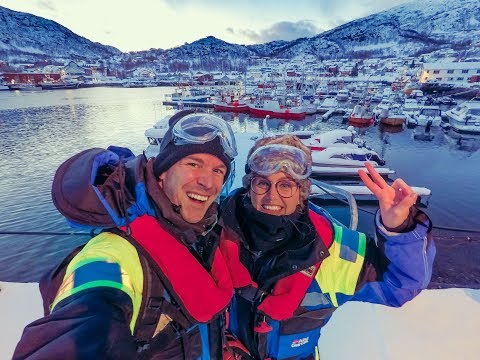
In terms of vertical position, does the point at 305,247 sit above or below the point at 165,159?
below

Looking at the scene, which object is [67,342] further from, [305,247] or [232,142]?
[232,142]

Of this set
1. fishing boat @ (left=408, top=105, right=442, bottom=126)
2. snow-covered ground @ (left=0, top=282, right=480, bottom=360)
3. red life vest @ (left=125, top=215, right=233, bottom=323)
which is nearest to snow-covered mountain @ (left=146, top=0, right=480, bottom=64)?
fishing boat @ (left=408, top=105, right=442, bottom=126)

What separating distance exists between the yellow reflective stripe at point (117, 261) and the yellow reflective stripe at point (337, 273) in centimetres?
113

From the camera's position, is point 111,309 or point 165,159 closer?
point 111,309

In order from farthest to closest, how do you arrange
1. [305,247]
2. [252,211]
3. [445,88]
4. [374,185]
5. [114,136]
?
[445,88]
[114,136]
[252,211]
[305,247]
[374,185]

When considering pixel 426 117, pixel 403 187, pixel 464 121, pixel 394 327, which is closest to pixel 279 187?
pixel 403 187

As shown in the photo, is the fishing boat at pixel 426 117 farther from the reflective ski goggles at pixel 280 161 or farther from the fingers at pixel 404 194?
the fingers at pixel 404 194

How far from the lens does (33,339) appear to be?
2.86 feet

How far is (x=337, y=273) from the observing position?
1.74 m

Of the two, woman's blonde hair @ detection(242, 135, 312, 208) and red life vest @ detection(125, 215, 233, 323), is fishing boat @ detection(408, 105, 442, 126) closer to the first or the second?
woman's blonde hair @ detection(242, 135, 312, 208)

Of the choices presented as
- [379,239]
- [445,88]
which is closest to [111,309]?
[379,239]

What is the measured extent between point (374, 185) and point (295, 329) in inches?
42.5

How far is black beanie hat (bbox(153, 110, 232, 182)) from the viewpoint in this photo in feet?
5.98

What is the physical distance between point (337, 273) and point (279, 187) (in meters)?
0.73
